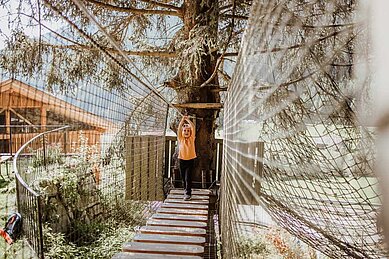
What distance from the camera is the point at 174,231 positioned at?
2754 mm

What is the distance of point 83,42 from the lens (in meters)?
4.43

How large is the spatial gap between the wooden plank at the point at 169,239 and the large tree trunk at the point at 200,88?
5.79 ft

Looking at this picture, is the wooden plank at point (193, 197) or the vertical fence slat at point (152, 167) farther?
the vertical fence slat at point (152, 167)

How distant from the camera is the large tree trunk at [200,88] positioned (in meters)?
3.84

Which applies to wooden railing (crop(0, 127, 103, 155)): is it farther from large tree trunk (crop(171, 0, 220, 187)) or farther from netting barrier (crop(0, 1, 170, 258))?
large tree trunk (crop(171, 0, 220, 187))

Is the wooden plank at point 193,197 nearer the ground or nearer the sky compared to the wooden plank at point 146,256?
nearer the sky

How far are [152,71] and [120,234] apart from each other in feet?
8.29

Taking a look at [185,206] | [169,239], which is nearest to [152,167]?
[185,206]

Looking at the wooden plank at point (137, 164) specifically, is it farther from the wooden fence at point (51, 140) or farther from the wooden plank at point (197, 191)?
the wooden fence at point (51, 140)

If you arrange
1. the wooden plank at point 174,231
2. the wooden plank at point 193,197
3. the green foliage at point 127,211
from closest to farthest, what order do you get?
the wooden plank at point 174,231, the wooden plank at point 193,197, the green foliage at point 127,211

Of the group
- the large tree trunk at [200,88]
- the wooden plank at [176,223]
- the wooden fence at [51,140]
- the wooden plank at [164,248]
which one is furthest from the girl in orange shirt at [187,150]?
the wooden fence at [51,140]

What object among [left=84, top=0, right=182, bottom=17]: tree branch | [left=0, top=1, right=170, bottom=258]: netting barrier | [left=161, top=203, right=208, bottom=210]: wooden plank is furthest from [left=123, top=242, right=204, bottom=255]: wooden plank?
[left=84, top=0, right=182, bottom=17]: tree branch

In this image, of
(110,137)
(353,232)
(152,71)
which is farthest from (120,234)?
(353,232)

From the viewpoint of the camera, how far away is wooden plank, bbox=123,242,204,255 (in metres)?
2.35
